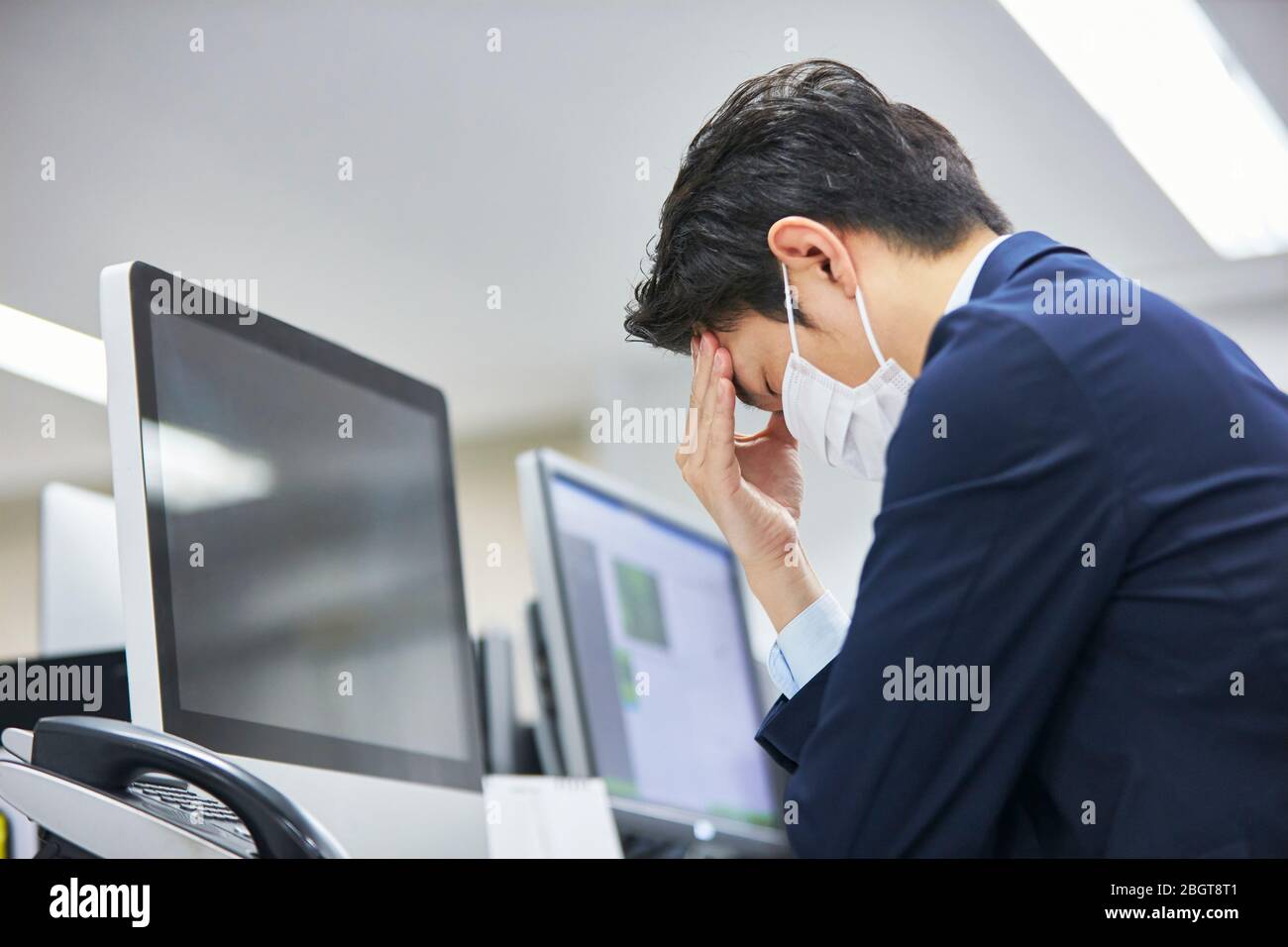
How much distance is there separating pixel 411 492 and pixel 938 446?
0.68 metres

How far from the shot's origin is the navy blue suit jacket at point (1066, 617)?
2.13 feet

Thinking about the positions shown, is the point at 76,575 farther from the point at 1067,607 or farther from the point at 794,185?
the point at 1067,607

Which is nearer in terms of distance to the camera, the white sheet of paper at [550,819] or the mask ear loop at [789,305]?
the mask ear loop at [789,305]

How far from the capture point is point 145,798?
0.73 metres

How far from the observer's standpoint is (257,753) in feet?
2.79

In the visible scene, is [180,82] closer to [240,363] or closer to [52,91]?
[52,91]

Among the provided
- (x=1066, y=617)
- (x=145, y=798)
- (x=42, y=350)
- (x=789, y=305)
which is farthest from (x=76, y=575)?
(x=1066, y=617)

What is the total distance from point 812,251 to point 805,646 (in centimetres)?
33

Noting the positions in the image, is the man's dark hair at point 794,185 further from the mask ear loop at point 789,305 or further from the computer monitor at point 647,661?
the computer monitor at point 647,661

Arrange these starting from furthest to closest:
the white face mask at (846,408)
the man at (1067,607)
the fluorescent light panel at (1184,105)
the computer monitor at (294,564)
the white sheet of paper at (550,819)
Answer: the fluorescent light panel at (1184,105), the white sheet of paper at (550,819), the white face mask at (846,408), the computer monitor at (294,564), the man at (1067,607)

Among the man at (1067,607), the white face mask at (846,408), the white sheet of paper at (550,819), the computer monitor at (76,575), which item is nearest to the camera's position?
the man at (1067,607)

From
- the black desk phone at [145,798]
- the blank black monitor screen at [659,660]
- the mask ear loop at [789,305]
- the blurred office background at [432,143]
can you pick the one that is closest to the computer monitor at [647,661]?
the blank black monitor screen at [659,660]

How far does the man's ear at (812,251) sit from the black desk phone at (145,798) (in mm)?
549

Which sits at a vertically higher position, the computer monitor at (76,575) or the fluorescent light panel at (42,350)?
the fluorescent light panel at (42,350)
